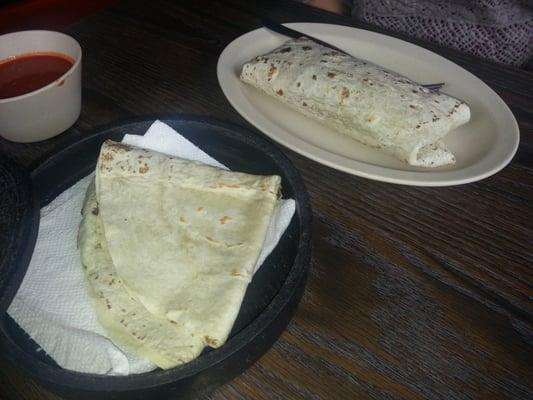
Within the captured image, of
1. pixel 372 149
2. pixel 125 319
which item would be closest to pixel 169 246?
pixel 125 319

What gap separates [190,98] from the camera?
1.29 metres

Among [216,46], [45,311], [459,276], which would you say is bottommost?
[45,311]

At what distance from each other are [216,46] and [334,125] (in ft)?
1.94

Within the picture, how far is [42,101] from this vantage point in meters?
1.00

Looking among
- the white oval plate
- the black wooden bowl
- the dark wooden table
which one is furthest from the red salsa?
the white oval plate

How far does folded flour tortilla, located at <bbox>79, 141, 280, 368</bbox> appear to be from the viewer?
65 centimetres

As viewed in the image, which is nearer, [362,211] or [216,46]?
[362,211]

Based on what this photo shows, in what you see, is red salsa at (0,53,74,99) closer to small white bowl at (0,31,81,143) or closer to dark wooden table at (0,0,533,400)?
small white bowl at (0,31,81,143)

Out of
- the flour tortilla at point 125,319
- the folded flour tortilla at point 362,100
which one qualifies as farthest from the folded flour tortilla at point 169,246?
the folded flour tortilla at point 362,100

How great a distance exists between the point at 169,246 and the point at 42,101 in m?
0.55

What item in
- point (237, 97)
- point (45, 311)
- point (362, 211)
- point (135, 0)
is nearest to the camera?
point (45, 311)

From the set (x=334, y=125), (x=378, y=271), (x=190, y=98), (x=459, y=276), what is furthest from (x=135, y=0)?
(x=459, y=276)

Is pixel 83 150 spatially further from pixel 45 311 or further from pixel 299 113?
pixel 299 113

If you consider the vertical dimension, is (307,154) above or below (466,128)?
below
